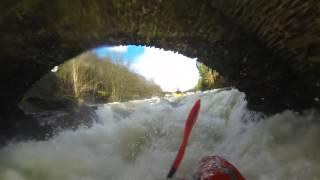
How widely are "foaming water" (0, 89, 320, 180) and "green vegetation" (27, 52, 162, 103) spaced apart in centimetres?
374

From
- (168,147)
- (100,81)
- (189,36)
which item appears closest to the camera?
A: (189,36)

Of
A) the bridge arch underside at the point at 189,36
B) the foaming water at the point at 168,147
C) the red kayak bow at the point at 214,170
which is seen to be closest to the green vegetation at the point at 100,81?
the foaming water at the point at 168,147

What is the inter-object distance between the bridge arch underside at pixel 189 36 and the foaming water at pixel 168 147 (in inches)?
21.2

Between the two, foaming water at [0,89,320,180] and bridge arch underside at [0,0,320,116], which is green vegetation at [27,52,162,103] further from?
bridge arch underside at [0,0,320,116]

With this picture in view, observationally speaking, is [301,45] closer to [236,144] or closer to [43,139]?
[236,144]

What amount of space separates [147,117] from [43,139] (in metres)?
1.87

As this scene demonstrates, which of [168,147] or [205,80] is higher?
[205,80]

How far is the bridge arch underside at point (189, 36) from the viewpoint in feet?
14.2

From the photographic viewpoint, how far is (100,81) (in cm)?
1552

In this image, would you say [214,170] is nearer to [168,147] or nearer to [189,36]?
[189,36]

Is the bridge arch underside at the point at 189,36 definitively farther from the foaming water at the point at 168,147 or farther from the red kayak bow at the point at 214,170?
the red kayak bow at the point at 214,170

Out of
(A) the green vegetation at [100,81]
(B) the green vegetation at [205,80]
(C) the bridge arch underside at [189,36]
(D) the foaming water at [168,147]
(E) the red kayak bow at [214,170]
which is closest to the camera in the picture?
(E) the red kayak bow at [214,170]

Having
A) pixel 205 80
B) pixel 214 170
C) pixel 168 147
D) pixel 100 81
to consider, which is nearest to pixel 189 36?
pixel 214 170

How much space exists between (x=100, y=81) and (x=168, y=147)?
31.6 ft
